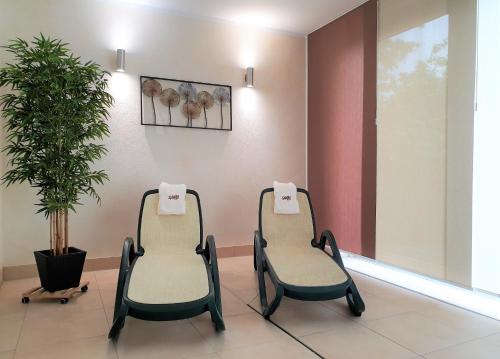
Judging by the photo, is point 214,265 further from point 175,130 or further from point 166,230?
point 175,130

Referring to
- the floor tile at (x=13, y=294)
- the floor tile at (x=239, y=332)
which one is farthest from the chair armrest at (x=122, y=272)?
the floor tile at (x=13, y=294)

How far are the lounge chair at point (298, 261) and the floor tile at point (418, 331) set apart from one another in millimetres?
246

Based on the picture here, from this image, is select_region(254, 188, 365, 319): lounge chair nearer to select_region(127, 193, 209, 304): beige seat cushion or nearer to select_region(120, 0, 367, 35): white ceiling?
select_region(127, 193, 209, 304): beige seat cushion

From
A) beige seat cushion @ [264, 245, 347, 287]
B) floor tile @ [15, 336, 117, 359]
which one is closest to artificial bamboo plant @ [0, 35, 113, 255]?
floor tile @ [15, 336, 117, 359]

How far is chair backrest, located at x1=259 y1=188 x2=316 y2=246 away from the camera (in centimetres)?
396

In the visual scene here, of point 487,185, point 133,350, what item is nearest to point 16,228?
point 133,350

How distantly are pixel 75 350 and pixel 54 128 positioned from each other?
1.83 m

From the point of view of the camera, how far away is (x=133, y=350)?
8.13 ft

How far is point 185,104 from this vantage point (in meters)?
4.81

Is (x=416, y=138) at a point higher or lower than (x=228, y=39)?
lower

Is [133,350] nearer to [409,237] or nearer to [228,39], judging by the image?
[409,237]

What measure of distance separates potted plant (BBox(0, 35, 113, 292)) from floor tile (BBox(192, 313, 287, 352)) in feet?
4.94

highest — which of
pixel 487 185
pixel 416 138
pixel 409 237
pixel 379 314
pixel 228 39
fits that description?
pixel 228 39

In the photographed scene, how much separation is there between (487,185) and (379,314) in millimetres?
1457
